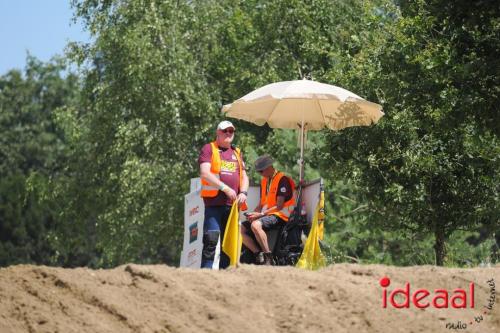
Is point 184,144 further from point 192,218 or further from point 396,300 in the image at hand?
point 396,300

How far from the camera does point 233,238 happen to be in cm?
1273

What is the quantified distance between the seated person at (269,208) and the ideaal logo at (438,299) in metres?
4.12

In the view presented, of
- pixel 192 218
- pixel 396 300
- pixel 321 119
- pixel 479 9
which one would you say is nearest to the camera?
pixel 396 300

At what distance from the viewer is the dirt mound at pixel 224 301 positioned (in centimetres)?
828

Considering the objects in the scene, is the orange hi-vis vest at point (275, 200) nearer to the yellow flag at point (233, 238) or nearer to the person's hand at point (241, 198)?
the person's hand at point (241, 198)

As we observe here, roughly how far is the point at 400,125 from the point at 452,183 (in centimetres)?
131

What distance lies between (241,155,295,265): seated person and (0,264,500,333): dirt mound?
3.79 meters

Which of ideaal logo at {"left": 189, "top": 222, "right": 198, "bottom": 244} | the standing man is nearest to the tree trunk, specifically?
ideaal logo at {"left": 189, "top": 222, "right": 198, "bottom": 244}

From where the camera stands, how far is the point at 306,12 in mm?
31266

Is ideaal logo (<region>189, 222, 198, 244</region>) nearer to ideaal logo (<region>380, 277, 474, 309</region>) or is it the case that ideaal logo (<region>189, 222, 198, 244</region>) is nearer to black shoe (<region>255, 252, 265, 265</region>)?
black shoe (<region>255, 252, 265, 265</region>)

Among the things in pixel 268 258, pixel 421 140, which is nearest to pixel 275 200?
pixel 268 258

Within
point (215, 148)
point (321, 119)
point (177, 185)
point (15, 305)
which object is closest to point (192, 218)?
point (215, 148)

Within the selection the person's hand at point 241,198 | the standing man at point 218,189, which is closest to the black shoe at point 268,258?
the standing man at point 218,189

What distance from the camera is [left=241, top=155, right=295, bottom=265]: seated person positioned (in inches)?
539
